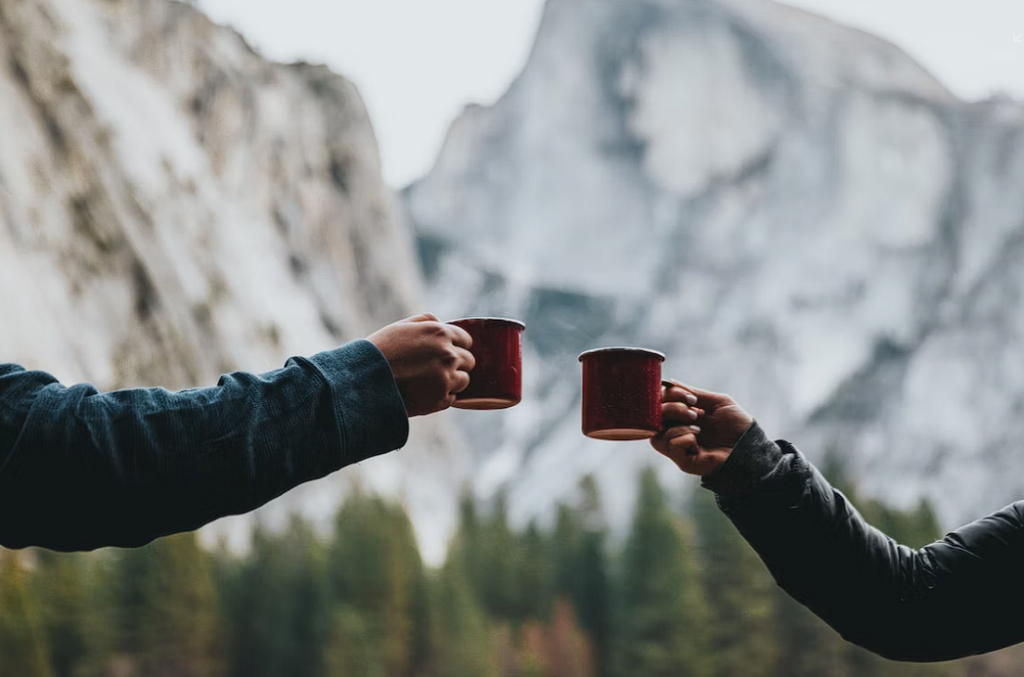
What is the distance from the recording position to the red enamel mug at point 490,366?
5.47 ft

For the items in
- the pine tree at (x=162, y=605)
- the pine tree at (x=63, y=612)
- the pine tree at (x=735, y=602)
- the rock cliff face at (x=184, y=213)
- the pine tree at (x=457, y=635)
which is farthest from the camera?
the rock cliff face at (x=184, y=213)

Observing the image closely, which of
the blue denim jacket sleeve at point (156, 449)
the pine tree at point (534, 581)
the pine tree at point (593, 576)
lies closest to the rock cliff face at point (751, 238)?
the pine tree at point (593, 576)

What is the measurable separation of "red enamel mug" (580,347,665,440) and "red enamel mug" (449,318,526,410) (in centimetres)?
16

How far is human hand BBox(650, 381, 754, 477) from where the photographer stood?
1.79 meters

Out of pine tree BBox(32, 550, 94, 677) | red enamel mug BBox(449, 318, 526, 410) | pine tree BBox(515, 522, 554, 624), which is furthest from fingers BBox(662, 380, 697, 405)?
pine tree BBox(515, 522, 554, 624)

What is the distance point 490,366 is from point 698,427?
1.26ft

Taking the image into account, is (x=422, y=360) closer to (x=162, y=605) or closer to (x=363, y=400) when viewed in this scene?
(x=363, y=400)

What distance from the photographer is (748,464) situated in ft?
5.76

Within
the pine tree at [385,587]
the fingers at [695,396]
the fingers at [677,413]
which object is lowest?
the pine tree at [385,587]

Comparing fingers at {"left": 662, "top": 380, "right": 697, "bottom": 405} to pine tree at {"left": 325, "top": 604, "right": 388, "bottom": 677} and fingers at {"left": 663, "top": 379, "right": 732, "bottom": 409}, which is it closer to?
fingers at {"left": 663, "top": 379, "right": 732, "bottom": 409}

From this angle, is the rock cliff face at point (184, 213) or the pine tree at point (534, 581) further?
the pine tree at point (534, 581)

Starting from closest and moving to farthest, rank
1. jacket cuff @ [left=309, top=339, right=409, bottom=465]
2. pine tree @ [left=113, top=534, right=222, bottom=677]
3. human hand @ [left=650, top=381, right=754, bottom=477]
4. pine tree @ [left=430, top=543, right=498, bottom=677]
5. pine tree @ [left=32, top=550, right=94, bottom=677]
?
jacket cuff @ [left=309, top=339, right=409, bottom=465] → human hand @ [left=650, top=381, right=754, bottom=477] → pine tree @ [left=32, top=550, right=94, bottom=677] → pine tree @ [left=113, top=534, right=222, bottom=677] → pine tree @ [left=430, top=543, right=498, bottom=677]

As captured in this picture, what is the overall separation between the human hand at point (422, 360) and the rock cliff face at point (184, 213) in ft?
59.1

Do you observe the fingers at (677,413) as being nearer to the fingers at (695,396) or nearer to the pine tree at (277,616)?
the fingers at (695,396)
